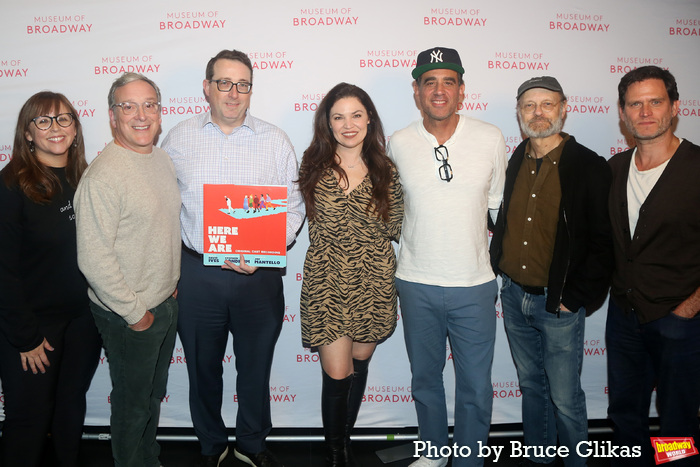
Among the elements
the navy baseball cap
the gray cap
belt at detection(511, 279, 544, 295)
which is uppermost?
the navy baseball cap

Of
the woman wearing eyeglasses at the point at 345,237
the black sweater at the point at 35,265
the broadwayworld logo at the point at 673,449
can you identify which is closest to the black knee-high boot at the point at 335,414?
Answer: the woman wearing eyeglasses at the point at 345,237

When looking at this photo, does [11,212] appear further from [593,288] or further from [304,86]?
[593,288]

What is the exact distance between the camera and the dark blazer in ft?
7.73

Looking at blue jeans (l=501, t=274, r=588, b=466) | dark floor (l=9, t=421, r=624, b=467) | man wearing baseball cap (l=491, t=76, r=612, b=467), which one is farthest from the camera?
dark floor (l=9, t=421, r=624, b=467)

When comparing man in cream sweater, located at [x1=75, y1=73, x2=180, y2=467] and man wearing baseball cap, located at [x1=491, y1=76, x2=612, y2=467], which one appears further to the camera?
man wearing baseball cap, located at [x1=491, y1=76, x2=612, y2=467]

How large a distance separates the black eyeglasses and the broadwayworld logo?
1755 mm

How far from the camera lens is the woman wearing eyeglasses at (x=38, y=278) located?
7.19 feet

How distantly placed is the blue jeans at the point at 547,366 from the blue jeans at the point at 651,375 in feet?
0.65

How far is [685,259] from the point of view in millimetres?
2277

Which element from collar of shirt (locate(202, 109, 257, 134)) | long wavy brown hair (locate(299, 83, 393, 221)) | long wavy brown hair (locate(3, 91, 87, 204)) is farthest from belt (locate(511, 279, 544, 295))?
long wavy brown hair (locate(3, 91, 87, 204))

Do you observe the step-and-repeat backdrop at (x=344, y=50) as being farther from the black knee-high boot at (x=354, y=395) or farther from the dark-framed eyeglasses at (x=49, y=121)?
the dark-framed eyeglasses at (x=49, y=121)

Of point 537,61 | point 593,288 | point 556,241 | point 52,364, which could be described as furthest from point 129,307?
point 537,61

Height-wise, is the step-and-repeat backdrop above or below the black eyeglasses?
above

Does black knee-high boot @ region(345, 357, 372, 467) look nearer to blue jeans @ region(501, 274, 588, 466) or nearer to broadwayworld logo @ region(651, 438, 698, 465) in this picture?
blue jeans @ region(501, 274, 588, 466)
